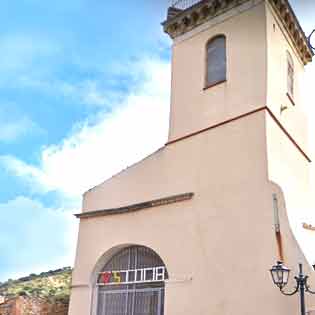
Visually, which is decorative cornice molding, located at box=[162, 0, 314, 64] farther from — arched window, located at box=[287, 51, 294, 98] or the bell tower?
arched window, located at box=[287, 51, 294, 98]

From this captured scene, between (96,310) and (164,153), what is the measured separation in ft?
17.5

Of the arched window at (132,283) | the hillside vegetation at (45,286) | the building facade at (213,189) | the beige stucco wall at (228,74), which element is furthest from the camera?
the hillside vegetation at (45,286)

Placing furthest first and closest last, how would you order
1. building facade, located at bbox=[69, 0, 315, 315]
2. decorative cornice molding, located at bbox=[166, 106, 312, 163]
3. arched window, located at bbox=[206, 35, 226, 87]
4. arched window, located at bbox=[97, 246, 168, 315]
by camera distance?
arched window, located at bbox=[206, 35, 226, 87] < arched window, located at bbox=[97, 246, 168, 315] < decorative cornice molding, located at bbox=[166, 106, 312, 163] < building facade, located at bbox=[69, 0, 315, 315]

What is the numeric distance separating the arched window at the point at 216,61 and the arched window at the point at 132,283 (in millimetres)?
5710

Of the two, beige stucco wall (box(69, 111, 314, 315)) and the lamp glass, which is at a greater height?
beige stucco wall (box(69, 111, 314, 315))

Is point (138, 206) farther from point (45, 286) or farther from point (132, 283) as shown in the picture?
point (45, 286)

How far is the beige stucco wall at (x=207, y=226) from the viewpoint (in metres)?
12.2

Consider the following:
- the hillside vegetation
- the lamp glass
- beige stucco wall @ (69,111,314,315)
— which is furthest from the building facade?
the hillside vegetation

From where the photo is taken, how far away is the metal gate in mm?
14242

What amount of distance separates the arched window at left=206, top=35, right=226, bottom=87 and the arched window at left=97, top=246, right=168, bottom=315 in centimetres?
571

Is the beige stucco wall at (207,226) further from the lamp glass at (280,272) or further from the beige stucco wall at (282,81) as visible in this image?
the lamp glass at (280,272)

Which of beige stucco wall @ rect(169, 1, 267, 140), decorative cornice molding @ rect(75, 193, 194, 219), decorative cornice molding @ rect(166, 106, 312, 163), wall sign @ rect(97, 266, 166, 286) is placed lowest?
wall sign @ rect(97, 266, 166, 286)

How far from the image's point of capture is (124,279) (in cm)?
1523

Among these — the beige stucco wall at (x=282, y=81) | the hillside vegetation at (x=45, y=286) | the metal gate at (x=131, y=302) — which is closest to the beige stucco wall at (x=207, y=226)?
the metal gate at (x=131, y=302)
